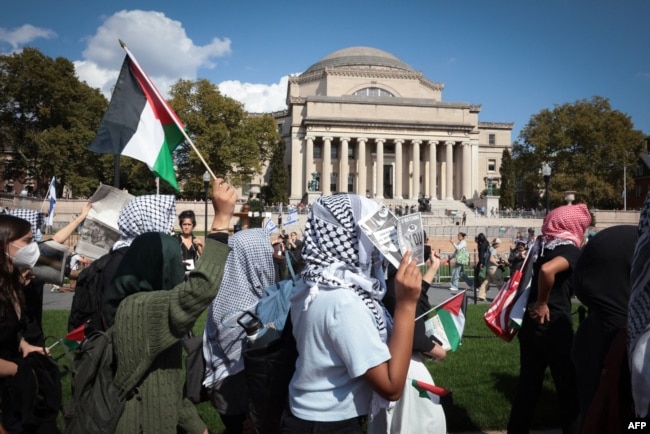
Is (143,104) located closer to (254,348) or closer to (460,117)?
(254,348)

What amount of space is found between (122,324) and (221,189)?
0.95 metres

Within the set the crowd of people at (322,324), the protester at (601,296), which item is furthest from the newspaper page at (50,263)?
the protester at (601,296)

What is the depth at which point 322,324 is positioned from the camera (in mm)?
2502

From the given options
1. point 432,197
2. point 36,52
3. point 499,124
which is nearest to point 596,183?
point 432,197

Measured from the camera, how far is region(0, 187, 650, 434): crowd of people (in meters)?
2.42

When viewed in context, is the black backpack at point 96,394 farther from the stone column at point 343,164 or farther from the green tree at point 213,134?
the stone column at point 343,164

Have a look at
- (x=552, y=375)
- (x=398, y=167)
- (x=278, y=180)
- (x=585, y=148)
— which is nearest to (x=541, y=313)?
(x=552, y=375)

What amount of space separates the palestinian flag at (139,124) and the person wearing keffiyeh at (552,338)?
3647 mm

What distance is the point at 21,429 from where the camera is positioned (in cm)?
335

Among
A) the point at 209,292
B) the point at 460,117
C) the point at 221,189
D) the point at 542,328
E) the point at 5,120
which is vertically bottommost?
the point at 542,328

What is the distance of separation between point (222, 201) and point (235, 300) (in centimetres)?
147

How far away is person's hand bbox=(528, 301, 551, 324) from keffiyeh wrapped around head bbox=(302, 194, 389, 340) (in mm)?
2350

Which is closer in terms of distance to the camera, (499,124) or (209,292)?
(209,292)

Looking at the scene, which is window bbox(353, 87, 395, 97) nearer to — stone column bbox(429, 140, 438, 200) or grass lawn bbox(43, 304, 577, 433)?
stone column bbox(429, 140, 438, 200)
